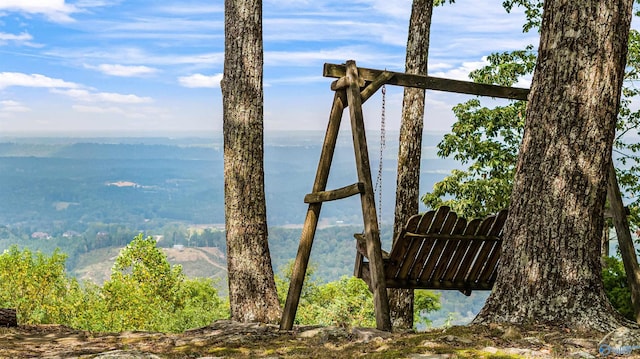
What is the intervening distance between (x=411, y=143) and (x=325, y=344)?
521 centimetres

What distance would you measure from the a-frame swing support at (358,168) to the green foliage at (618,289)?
2.51 m

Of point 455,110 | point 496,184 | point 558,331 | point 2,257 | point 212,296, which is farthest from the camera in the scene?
point 212,296

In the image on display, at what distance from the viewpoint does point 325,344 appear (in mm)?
5047

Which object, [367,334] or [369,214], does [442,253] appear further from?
[367,334]

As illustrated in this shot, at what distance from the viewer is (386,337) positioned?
5.06 metres

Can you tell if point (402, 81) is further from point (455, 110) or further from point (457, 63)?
point (457, 63)

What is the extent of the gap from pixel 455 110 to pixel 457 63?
403 ft

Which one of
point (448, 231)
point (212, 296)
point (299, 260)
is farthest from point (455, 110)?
point (212, 296)

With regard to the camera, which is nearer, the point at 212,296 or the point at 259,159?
the point at 259,159

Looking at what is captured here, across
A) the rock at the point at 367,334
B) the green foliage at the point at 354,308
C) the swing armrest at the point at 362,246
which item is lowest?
the green foliage at the point at 354,308

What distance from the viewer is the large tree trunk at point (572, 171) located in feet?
16.5

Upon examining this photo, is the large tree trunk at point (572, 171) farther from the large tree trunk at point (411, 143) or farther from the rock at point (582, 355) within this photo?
the large tree trunk at point (411, 143)

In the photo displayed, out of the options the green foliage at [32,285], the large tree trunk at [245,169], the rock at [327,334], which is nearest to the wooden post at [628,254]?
the rock at [327,334]

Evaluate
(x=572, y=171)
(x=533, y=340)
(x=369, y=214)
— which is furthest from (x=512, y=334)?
(x=369, y=214)
